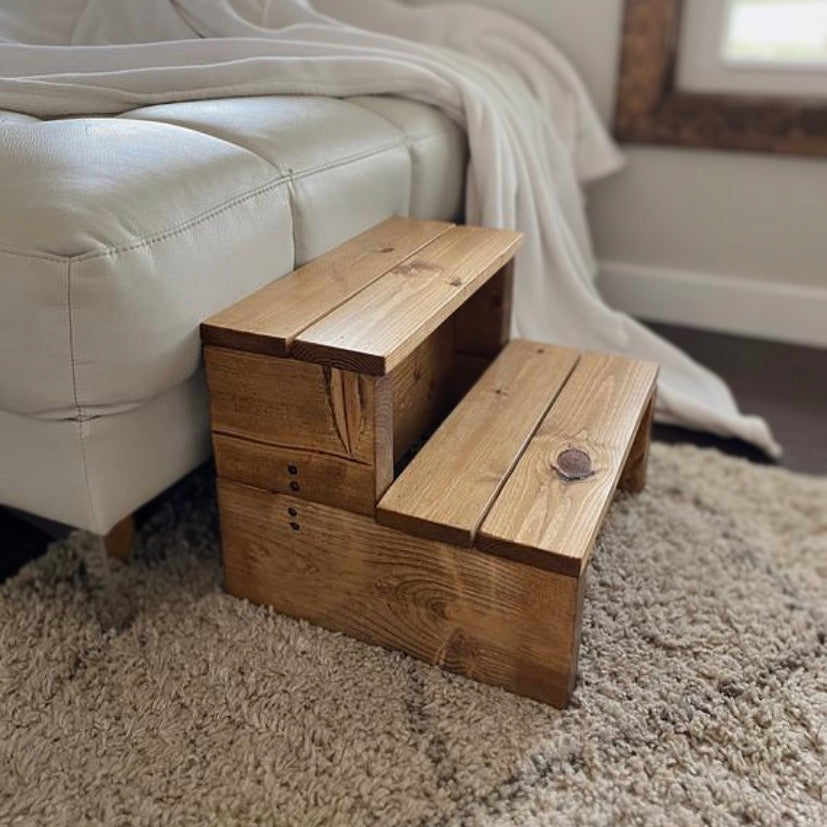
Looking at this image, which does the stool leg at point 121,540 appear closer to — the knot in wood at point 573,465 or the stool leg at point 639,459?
the knot in wood at point 573,465

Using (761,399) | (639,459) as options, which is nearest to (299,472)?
(639,459)

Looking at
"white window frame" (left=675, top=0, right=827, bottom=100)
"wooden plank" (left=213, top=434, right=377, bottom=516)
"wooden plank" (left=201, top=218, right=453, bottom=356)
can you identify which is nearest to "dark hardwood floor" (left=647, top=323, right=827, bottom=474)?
"white window frame" (left=675, top=0, right=827, bottom=100)

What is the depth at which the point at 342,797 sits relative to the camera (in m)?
0.87

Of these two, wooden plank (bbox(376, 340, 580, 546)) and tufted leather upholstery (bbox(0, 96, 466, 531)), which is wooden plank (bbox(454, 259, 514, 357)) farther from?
tufted leather upholstery (bbox(0, 96, 466, 531))

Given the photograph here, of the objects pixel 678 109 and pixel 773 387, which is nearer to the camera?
pixel 773 387

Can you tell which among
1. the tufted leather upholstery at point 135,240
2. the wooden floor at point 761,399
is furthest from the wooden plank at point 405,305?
the wooden floor at point 761,399

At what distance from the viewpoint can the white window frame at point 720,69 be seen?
178 centimetres

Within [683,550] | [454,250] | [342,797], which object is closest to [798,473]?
[683,550]

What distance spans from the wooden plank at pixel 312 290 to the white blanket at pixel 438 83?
0.77ft

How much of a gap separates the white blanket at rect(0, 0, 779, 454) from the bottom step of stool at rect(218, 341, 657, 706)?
47 cm

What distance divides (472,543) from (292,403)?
0.23 metres

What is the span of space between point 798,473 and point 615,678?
60cm

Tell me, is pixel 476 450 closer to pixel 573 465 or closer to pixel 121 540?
pixel 573 465

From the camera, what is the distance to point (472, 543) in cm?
92
